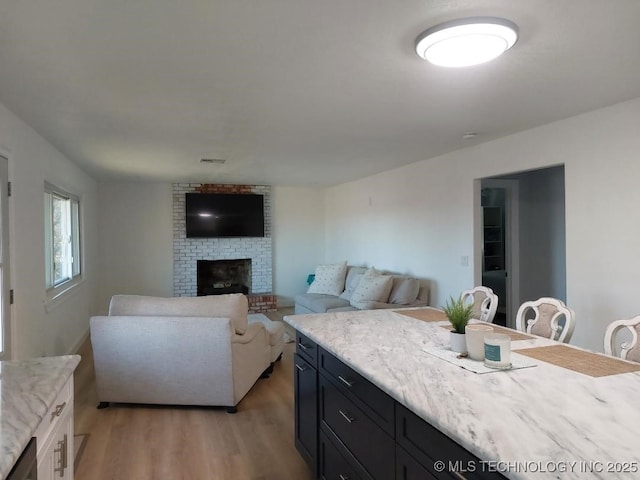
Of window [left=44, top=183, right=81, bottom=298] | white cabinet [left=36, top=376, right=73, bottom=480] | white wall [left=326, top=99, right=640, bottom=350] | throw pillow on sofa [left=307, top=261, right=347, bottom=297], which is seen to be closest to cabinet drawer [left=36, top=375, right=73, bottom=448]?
white cabinet [left=36, top=376, right=73, bottom=480]

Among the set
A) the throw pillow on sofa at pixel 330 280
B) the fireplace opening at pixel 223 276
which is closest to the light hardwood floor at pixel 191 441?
the throw pillow on sofa at pixel 330 280

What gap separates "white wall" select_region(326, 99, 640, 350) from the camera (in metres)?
3.04

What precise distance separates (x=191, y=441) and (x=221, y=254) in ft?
16.3

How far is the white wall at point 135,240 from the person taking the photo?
7.06 meters

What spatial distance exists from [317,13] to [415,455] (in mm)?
1705

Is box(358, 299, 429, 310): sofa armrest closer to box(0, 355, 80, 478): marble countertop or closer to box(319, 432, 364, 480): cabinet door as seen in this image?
box(319, 432, 364, 480): cabinet door

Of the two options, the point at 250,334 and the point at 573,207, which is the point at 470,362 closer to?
the point at 250,334

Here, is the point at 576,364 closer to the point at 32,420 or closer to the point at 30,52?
the point at 32,420

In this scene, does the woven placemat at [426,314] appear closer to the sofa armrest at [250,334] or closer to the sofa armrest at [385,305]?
the sofa armrest at [250,334]

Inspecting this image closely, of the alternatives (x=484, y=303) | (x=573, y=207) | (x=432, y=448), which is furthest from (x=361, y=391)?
(x=573, y=207)

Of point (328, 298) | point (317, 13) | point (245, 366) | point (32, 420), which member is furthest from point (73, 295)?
point (317, 13)

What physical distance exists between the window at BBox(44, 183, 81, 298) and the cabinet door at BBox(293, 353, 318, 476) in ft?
9.95

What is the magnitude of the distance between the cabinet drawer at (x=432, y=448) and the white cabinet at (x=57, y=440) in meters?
1.16

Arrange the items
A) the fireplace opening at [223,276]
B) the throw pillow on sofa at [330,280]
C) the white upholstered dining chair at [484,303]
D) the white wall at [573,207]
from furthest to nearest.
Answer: the fireplace opening at [223,276]
the throw pillow on sofa at [330,280]
the white wall at [573,207]
the white upholstered dining chair at [484,303]
